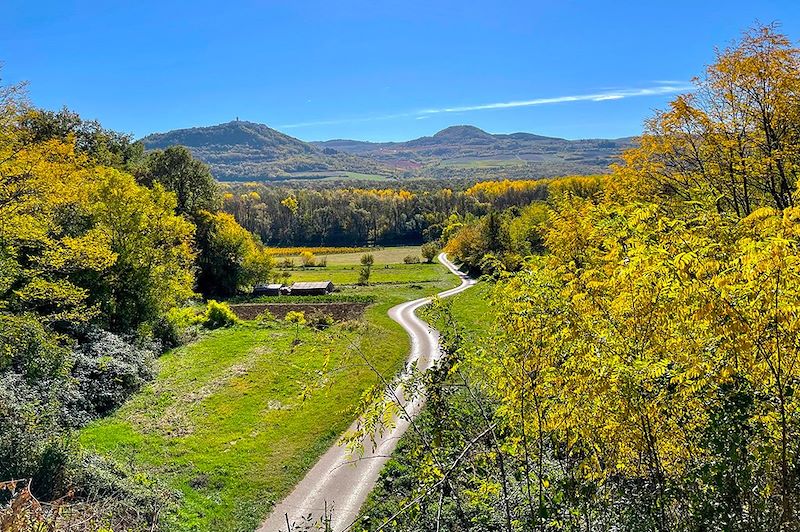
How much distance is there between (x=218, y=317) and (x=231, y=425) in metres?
17.4

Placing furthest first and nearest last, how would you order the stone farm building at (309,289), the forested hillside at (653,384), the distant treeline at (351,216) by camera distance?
1. the distant treeline at (351,216)
2. the stone farm building at (309,289)
3. the forested hillside at (653,384)

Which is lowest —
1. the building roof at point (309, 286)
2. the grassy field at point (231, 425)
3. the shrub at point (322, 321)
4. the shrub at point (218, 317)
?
the grassy field at point (231, 425)

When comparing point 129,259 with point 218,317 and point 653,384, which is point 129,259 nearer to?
point 218,317

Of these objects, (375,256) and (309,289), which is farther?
(375,256)

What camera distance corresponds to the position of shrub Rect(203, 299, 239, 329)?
33750 millimetres

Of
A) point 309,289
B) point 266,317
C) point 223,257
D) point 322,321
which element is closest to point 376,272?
point 309,289

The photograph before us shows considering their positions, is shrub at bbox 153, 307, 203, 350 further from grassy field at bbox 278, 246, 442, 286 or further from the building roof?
grassy field at bbox 278, 246, 442, 286

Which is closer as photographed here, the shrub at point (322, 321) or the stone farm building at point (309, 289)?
the shrub at point (322, 321)

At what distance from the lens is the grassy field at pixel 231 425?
13391 mm

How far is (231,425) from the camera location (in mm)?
18000

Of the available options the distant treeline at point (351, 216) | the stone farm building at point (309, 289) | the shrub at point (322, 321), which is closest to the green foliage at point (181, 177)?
the stone farm building at point (309, 289)

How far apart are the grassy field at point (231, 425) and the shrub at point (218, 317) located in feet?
17.2

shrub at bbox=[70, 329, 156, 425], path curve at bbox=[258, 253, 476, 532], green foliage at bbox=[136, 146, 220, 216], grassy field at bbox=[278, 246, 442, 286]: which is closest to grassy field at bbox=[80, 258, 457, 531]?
path curve at bbox=[258, 253, 476, 532]

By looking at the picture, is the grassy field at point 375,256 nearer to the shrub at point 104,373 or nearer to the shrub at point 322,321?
the shrub at point 322,321
